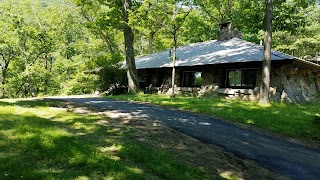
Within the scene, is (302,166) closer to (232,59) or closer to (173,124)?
(173,124)

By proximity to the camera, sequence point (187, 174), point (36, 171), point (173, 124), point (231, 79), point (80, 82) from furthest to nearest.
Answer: point (80, 82), point (231, 79), point (173, 124), point (187, 174), point (36, 171)

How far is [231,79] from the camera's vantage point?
62.3ft

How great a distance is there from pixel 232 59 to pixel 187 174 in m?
13.7

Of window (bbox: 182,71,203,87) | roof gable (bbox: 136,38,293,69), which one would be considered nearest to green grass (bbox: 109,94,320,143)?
roof gable (bbox: 136,38,293,69)

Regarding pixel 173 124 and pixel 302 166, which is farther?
pixel 173 124

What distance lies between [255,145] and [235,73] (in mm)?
11805

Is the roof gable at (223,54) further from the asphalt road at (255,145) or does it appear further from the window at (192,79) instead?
the asphalt road at (255,145)

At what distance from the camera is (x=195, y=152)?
658 cm

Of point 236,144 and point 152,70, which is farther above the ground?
point 152,70

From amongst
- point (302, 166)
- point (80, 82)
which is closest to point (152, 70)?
point (80, 82)

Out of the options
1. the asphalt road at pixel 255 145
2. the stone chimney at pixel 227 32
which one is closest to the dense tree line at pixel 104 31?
the stone chimney at pixel 227 32

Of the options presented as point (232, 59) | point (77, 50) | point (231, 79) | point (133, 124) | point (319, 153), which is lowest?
point (319, 153)

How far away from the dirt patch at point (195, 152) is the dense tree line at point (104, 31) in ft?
38.0

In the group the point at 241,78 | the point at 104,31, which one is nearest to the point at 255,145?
the point at 241,78
